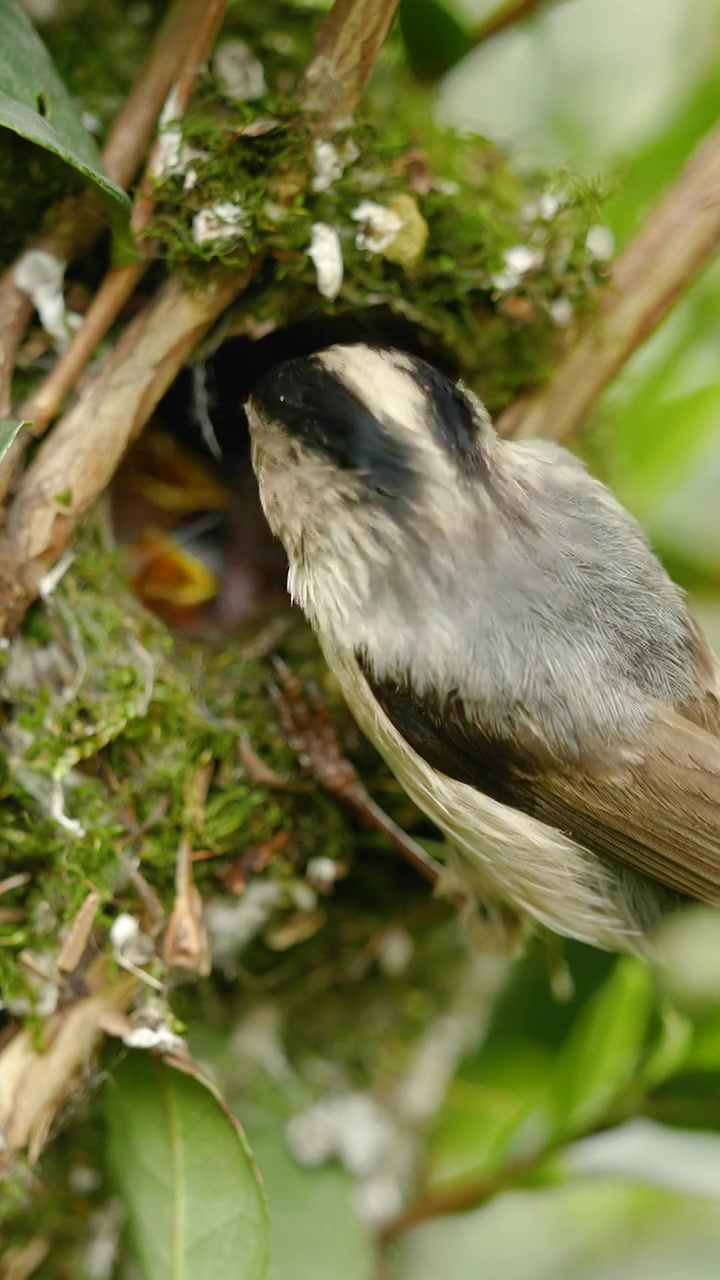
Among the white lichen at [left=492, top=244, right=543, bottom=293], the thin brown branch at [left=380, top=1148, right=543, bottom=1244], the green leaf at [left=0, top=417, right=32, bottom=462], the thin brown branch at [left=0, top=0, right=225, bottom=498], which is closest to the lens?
the green leaf at [left=0, top=417, right=32, bottom=462]

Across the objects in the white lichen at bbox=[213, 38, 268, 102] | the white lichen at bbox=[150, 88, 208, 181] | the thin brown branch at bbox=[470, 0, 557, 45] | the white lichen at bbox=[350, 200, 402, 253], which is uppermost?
the thin brown branch at bbox=[470, 0, 557, 45]

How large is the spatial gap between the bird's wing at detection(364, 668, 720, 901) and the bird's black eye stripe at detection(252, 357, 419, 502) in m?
0.16

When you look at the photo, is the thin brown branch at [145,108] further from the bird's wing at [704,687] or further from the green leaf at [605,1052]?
the green leaf at [605,1052]

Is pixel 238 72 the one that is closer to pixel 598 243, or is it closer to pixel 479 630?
pixel 598 243

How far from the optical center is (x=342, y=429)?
0.89m

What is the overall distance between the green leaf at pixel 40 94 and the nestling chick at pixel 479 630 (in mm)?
207

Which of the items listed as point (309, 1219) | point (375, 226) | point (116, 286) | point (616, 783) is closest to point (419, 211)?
point (375, 226)

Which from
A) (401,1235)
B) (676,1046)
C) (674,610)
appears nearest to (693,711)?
(674,610)

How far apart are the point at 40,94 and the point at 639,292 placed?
0.57m

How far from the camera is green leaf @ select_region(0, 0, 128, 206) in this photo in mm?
853

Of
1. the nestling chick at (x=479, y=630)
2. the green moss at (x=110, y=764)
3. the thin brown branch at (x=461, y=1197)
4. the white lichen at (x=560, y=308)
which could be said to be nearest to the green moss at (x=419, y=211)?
the white lichen at (x=560, y=308)

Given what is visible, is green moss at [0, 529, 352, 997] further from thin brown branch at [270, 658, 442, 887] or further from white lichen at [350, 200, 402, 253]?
white lichen at [350, 200, 402, 253]

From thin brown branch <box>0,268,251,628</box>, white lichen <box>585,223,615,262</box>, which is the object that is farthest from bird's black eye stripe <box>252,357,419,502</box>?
white lichen <box>585,223,615,262</box>

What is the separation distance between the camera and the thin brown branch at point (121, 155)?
3.29 feet
